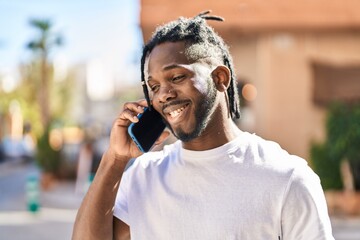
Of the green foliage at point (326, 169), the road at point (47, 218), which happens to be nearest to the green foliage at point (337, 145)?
the green foliage at point (326, 169)

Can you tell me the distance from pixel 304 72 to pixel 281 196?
1079 cm

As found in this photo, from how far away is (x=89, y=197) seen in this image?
1784mm

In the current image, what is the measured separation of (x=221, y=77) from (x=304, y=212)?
0.41 meters

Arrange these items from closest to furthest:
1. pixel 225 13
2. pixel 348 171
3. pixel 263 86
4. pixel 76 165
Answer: pixel 348 171, pixel 225 13, pixel 263 86, pixel 76 165

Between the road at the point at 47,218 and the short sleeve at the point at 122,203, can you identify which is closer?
the short sleeve at the point at 122,203

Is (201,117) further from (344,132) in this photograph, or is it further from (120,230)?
(344,132)

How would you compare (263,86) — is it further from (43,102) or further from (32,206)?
(43,102)

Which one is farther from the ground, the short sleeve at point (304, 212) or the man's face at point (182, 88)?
the man's face at point (182, 88)

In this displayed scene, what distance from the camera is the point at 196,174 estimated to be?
1.72 meters

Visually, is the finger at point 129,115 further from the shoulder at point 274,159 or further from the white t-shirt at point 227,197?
the shoulder at point 274,159

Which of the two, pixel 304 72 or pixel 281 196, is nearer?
pixel 281 196

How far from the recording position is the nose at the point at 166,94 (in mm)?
1702

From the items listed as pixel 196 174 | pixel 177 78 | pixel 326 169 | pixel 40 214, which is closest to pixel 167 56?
pixel 177 78

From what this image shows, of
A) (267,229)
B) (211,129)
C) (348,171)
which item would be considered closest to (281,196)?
(267,229)
